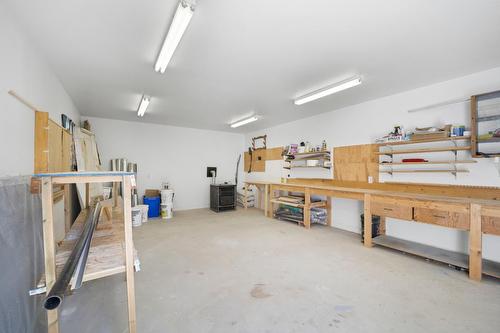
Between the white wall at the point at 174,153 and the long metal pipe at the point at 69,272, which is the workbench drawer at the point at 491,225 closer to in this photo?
the long metal pipe at the point at 69,272

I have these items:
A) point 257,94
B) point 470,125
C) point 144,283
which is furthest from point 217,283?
point 470,125

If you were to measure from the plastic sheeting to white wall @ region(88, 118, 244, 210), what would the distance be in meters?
4.57

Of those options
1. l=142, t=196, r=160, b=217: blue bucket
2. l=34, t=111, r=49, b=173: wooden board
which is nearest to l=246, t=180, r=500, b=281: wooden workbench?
l=34, t=111, r=49, b=173: wooden board

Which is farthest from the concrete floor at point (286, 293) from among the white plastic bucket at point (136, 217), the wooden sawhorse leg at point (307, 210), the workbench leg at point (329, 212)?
the white plastic bucket at point (136, 217)

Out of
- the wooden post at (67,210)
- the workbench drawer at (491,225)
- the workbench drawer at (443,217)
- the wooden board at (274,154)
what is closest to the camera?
the workbench drawer at (491,225)

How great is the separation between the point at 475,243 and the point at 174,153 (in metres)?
6.43

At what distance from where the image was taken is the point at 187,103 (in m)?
4.20

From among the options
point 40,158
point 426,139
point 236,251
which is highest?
point 426,139

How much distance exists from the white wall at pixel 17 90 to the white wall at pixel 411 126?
162 inches

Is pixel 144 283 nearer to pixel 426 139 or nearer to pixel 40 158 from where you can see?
pixel 40 158

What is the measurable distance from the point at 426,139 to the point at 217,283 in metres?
3.59

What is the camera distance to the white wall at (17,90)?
5.26ft

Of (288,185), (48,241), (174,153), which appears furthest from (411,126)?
(174,153)

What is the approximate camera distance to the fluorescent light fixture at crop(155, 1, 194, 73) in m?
1.57
